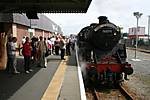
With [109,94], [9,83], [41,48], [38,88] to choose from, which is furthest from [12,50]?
[109,94]

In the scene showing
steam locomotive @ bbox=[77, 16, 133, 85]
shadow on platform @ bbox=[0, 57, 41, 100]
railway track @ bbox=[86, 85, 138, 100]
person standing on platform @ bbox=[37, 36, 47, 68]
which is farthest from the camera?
person standing on platform @ bbox=[37, 36, 47, 68]

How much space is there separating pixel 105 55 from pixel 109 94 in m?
2.17

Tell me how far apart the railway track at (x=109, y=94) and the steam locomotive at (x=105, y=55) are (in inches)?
17.1

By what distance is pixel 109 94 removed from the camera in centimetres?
1636

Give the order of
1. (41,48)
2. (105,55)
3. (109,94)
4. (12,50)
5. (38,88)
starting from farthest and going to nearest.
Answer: (41,48) < (105,55) < (109,94) < (12,50) < (38,88)

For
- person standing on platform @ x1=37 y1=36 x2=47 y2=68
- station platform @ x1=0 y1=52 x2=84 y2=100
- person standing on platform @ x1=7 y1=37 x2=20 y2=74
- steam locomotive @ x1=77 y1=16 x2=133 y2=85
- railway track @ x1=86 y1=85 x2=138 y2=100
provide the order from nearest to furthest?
station platform @ x1=0 y1=52 x2=84 y2=100 < person standing on platform @ x1=7 y1=37 x2=20 y2=74 < railway track @ x1=86 y1=85 x2=138 y2=100 < steam locomotive @ x1=77 y1=16 x2=133 y2=85 < person standing on platform @ x1=37 y1=36 x2=47 y2=68

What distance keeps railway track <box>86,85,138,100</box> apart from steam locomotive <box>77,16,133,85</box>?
1.42 ft

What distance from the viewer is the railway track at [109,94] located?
50.0 feet

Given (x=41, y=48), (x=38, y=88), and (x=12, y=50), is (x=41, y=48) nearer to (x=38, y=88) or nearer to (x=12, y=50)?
(x=12, y=50)

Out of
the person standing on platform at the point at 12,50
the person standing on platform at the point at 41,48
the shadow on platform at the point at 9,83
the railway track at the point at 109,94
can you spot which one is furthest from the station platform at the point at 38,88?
the person standing on platform at the point at 41,48

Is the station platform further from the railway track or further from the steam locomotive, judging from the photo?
the steam locomotive

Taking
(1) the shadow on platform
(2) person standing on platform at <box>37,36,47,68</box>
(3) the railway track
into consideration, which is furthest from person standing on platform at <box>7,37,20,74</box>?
(3) the railway track

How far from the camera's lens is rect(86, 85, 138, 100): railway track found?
15.3m

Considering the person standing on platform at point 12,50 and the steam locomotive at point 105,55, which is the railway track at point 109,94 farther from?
the person standing on platform at point 12,50
